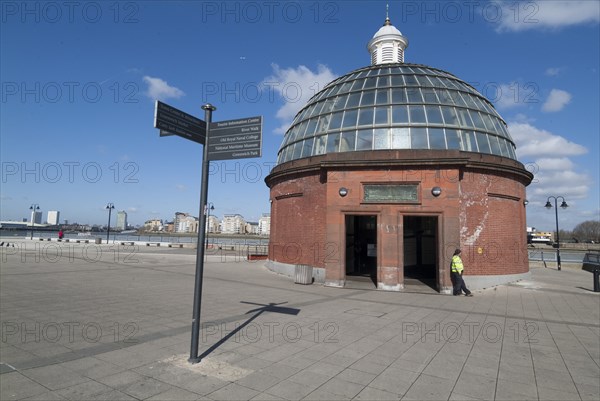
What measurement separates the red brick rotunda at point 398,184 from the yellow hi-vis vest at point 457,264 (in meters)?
0.60

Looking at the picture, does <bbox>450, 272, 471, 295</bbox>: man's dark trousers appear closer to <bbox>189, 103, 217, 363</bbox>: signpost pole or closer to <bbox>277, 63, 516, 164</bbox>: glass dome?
<bbox>277, 63, 516, 164</bbox>: glass dome

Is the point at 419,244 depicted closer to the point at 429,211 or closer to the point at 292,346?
the point at 429,211

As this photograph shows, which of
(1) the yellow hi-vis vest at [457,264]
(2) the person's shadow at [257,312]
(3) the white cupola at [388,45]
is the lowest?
(2) the person's shadow at [257,312]

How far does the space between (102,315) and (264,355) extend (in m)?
5.42

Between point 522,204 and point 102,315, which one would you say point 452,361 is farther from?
point 522,204

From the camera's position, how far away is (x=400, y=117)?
18281 mm

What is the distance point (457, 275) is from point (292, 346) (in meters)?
9.85

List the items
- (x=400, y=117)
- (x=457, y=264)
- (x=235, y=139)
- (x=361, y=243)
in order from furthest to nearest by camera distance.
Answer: (x=361, y=243) < (x=400, y=117) < (x=457, y=264) < (x=235, y=139)

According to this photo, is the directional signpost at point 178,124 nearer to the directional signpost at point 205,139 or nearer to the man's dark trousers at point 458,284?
the directional signpost at point 205,139

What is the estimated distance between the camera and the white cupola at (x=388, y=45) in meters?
25.7

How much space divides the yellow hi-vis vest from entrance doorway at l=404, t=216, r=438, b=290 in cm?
708

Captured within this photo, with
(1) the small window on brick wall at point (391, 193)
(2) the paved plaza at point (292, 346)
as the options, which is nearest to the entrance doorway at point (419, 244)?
(1) the small window on brick wall at point (391, 193)

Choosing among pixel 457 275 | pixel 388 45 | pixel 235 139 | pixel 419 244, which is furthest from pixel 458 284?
pixel 388 45

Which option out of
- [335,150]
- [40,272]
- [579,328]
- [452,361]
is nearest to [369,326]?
[452,361]
